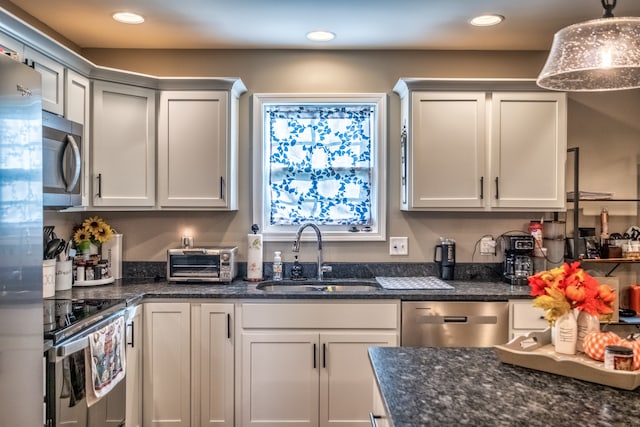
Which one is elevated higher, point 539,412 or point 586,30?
point 586,30

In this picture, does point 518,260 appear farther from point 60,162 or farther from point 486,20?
point 60,162

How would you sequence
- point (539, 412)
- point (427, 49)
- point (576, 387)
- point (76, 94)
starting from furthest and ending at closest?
point (427, 49)
point (76, 94)
point (576, 387)
point (539, 412)

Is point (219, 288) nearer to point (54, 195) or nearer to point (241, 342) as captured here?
point (241, 342)

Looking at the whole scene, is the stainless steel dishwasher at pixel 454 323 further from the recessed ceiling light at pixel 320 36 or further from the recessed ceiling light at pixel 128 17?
the recessed ceiling light at pixel 128 17

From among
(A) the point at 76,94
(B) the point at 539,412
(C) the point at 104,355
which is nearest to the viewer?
(B) the point at 539,412

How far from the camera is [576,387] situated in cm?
135

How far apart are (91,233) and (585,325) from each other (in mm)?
2763

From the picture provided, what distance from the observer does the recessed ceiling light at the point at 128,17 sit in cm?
269

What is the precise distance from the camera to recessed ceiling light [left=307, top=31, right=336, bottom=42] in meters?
2.97

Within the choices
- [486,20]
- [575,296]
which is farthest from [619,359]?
[486,20]

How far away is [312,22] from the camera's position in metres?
2.79

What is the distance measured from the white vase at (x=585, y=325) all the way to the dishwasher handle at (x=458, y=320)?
47.0 inches

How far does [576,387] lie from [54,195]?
2.27 meters

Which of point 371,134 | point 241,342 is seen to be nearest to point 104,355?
point 241,342
